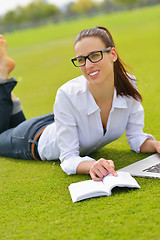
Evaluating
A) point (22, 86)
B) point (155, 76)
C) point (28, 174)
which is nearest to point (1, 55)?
point (28, 174)

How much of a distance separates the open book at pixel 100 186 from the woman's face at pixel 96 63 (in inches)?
30.0

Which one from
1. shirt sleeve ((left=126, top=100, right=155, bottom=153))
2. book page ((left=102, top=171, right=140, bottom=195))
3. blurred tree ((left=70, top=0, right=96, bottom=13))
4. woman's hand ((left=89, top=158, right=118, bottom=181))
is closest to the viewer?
book page ((left=102, top=171, right=140, bottom=195))

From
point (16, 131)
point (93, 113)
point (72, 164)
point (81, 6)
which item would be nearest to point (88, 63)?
point (93, 113)

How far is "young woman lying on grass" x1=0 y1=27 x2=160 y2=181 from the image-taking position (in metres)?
2.96

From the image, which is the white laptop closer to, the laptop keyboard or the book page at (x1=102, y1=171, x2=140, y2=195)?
the laptop keyboard

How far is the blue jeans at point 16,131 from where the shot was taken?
12.5ft

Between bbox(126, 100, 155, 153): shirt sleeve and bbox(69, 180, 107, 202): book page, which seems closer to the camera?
bbox(69, 180, 107, 202): book page

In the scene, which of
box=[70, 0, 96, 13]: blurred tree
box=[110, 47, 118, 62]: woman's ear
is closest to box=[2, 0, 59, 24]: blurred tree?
box=[70, 0, 96, 13]: blurred tree

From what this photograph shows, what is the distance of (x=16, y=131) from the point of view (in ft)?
13.0

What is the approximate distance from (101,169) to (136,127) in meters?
0.84

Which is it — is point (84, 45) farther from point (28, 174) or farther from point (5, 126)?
point (5, 126)

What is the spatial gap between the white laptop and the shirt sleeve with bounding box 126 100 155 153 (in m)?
0.25

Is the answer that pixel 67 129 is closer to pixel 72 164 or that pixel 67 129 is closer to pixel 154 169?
pixel 72 164

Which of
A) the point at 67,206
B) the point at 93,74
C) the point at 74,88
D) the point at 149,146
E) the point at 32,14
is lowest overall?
the point at 32,14
